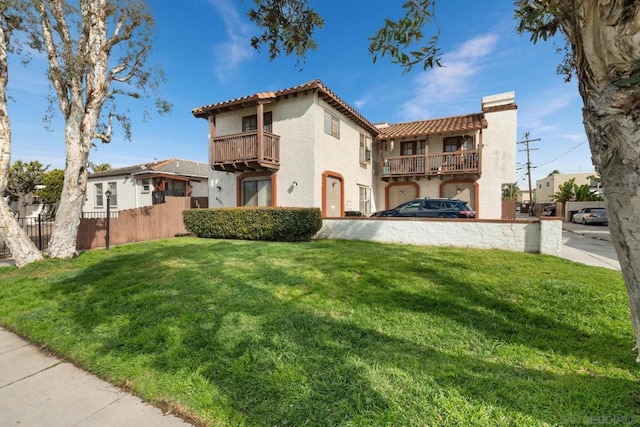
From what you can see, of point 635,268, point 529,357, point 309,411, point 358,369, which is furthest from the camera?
point 529,357

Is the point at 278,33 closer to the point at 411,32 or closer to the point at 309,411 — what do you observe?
the point at 411,32

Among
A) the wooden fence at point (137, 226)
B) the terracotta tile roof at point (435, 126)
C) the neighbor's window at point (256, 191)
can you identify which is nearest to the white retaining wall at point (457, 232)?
the neighbor's window at point (256, 191)

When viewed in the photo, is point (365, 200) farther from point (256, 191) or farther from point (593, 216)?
point (593, 216)

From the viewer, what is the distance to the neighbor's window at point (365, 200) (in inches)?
649

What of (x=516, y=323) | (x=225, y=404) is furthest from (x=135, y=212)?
(x=516, y=323)

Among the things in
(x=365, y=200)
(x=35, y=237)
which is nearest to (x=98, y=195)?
(x=35, y=237)

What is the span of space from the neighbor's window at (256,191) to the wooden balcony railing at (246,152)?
2.80 feet

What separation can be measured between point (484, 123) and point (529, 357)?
51.3 ft

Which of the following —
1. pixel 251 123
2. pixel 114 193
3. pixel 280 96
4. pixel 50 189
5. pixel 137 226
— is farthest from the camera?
pixel 50 189

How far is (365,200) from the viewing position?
55.5 ft

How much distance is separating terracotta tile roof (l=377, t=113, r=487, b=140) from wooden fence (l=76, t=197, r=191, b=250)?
41.8ft

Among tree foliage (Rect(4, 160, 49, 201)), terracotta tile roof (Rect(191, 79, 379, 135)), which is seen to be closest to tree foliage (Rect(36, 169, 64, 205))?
tree foliage (Rect(4, 160, 49, 201))

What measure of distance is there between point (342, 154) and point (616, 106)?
12.8 metres

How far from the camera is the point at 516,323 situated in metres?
3.63
